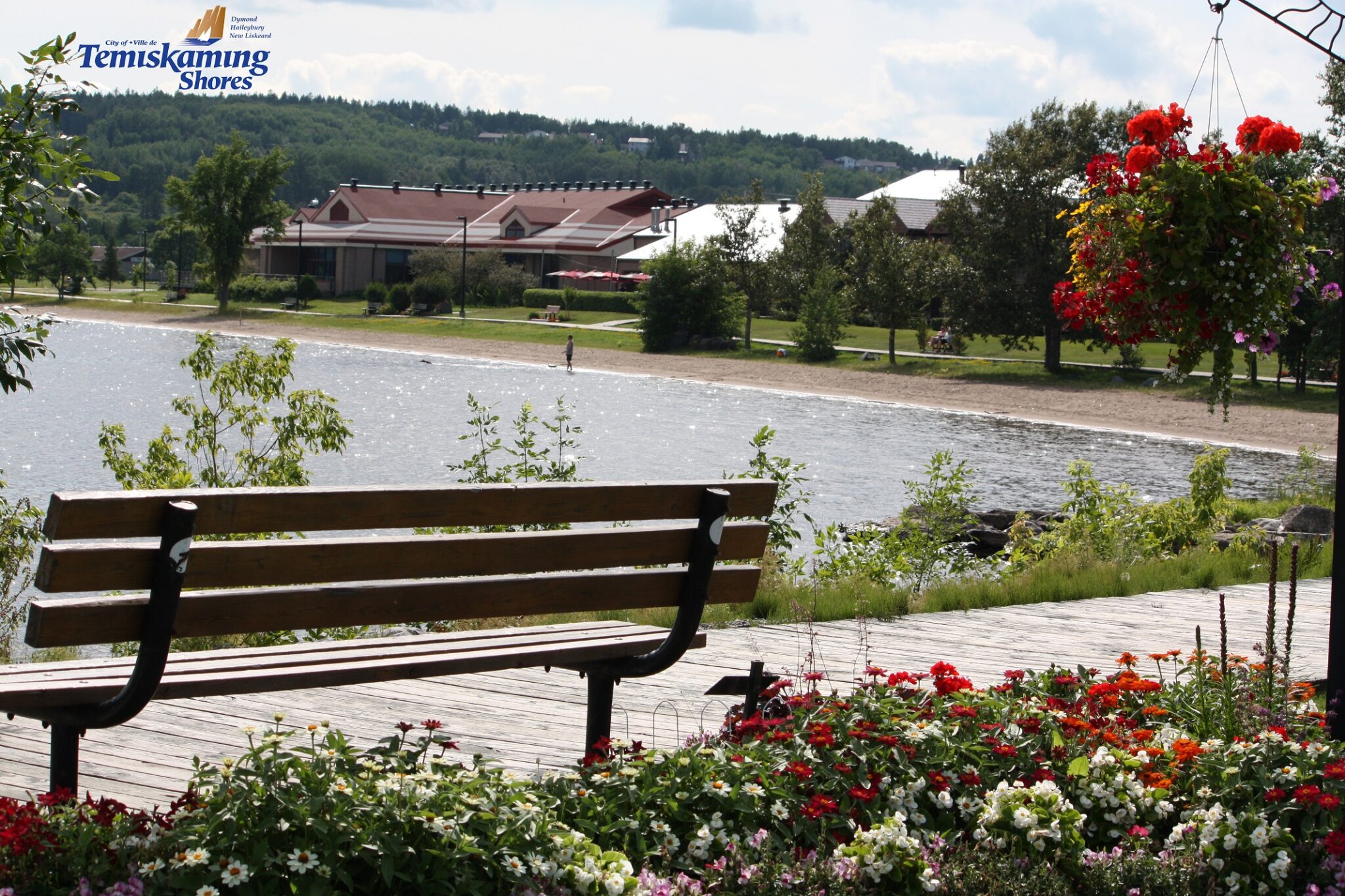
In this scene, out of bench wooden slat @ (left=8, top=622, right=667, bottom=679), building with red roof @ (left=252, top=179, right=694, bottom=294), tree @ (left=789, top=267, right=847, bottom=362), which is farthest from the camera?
building with red roof @ (left=252, top=179, right=694, bottom=294)

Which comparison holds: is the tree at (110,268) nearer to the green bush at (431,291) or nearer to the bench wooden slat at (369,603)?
the green bush at (431,291)

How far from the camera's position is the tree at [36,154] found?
616 cm

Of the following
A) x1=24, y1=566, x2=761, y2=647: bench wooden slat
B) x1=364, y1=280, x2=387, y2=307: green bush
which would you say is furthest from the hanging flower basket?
x1=364, y1=280, x2=387, y2=307: green bush

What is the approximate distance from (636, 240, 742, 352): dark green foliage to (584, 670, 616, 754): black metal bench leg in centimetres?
5384

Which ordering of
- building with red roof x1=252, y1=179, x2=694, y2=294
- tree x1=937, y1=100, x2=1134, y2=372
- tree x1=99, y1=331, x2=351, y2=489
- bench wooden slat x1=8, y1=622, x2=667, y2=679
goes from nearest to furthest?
bench wooden slat x1=8, y1=622, x2=667, y2=679, tree x1=99, y1=331, x2=351, y2=489, tree x1=937, y1=100, x2=1134, y2=372, building with red roof x1=252, y1=179, x2=694, y2=294

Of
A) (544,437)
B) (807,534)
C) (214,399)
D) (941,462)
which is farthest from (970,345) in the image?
(941,462)

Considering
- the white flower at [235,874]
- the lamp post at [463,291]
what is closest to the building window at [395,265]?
the lamp post at [463,291]

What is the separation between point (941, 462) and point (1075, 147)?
126 feet

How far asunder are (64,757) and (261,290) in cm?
8496

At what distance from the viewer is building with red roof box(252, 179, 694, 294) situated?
285ft

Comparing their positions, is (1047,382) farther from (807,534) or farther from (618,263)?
(618,263)

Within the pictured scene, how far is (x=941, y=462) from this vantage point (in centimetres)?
1273

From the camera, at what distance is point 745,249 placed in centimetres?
6166

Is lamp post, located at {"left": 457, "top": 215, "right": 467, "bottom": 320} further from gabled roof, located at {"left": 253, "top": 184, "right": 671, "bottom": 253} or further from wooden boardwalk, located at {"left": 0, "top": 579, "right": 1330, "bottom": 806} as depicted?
wooden boardwalk, located at {"left": 0, "top": 579, "right": 1330, "bottom": 806}
